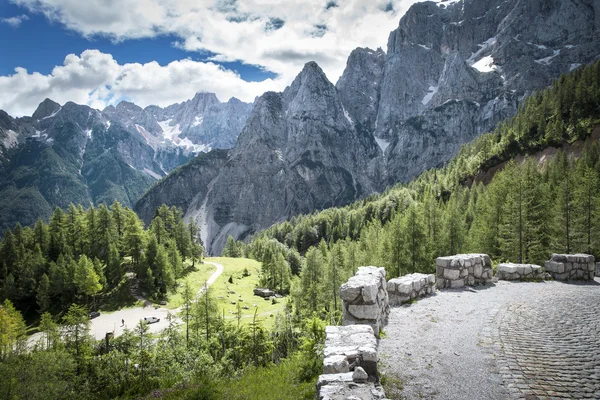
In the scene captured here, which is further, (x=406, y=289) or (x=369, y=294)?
(x=406, y=289)

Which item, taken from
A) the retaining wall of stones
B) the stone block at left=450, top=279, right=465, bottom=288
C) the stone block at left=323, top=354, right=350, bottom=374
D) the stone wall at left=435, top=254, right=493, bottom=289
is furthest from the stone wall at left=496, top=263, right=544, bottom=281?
the stone block at left=323, top=354, right=350, bottom=374

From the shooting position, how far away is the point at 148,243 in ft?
Result: 239

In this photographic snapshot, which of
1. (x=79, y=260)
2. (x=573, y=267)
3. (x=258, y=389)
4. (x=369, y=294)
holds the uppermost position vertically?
(x=369, y=294)

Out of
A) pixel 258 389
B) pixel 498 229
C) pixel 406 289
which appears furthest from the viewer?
pixel 498 229

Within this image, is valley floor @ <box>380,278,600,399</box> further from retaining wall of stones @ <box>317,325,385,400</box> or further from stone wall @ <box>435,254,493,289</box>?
stone wall @ <box>435,254,493,289</box>

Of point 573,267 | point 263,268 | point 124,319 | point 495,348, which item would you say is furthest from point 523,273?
point 263,268

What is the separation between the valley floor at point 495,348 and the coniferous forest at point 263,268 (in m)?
3.27

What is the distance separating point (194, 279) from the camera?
81750mm

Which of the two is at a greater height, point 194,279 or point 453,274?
point 453,274

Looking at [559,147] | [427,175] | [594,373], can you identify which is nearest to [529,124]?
[559,147]

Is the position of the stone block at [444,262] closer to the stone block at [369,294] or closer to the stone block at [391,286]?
the stone block at [391,286]

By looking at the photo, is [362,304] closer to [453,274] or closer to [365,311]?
[365,311]

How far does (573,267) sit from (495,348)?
55.5 ft

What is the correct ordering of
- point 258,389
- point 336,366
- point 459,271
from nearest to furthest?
point 336,366 < point 258,389 < point 459,271
